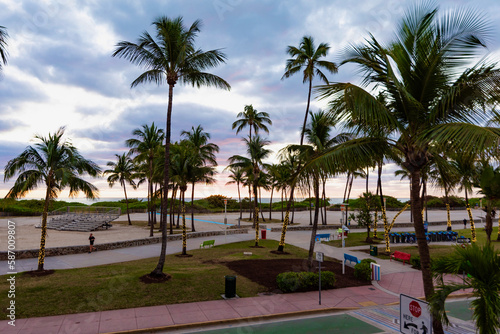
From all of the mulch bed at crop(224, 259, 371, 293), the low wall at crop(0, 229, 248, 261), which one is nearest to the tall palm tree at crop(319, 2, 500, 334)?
the mulch bed at crop(224, 259, 371, 293)

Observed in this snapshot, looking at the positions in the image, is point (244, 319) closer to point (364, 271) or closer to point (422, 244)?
point (422, 244)

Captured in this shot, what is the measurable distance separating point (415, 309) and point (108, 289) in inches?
465

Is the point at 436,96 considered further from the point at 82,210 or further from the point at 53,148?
the point at 82,210

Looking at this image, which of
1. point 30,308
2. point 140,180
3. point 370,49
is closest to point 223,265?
point 30,308

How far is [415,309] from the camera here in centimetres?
666

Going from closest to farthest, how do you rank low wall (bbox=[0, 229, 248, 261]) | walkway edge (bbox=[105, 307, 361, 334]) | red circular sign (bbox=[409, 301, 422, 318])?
red circular sign (bbox=[409, 301, 422, 318]) < walkway edge (bbox=[105, 307, 361, 334]) < low wall (bbox=[0, 229, 248, 261])

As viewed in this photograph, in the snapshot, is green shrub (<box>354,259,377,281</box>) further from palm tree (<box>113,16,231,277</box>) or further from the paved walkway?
palm tree (<box>113,16,231,277</box>)

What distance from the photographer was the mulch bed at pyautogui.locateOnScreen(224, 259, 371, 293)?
616 inches

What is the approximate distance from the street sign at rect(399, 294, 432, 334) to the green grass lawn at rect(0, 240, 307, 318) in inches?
305

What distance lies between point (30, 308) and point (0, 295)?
76.4 inches

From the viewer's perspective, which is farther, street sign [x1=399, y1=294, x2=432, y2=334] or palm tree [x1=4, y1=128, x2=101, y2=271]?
palm tree [x1=4, y1=128, x2=101, y2=271]

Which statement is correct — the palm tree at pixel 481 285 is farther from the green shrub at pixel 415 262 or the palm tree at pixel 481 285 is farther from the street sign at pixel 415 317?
the green shrub at pixel 415 262

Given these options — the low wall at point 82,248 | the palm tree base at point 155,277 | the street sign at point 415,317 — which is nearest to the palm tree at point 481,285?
the street sign at point 415,317

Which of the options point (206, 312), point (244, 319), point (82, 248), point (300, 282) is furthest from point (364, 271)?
point (82, 248)
